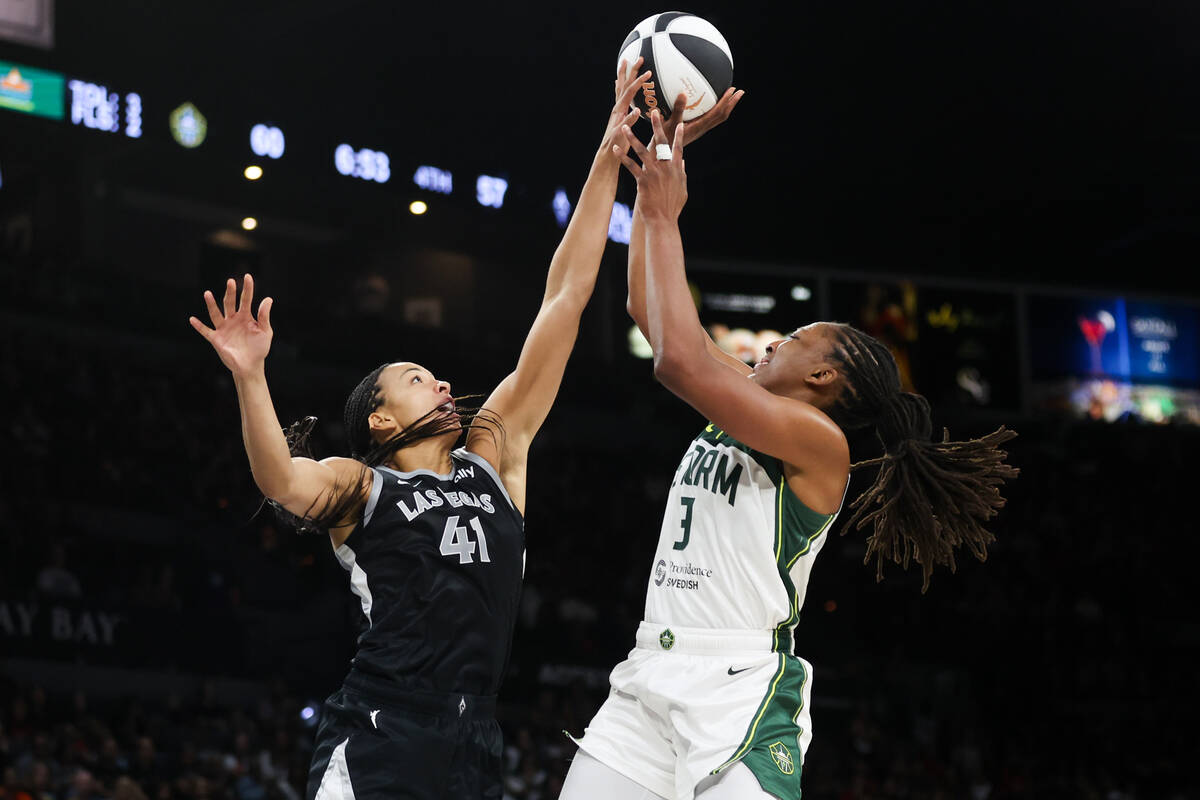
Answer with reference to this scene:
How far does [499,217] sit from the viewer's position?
50.6 ft

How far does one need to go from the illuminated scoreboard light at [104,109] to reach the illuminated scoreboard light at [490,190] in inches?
147

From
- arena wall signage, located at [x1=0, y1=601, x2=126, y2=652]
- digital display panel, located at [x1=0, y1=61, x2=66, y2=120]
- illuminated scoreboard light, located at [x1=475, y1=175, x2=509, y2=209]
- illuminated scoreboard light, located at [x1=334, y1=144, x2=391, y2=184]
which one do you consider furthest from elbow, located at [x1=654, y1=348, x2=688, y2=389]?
illuminated scoreboard light, located at [x1=475, y1=175, x2=509, y2=209]

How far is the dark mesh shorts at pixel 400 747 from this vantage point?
358 cm

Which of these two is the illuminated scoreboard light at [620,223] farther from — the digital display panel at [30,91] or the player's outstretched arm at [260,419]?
the player's outstretched arm at [260,419]

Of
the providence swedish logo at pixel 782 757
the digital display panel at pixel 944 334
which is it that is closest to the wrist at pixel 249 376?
the providence swedish logo at pixel 782 757

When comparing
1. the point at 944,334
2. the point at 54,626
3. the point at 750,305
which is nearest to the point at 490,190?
the point at 54,626

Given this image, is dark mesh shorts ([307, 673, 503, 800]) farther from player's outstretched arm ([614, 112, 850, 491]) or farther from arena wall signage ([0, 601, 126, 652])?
arena wall signage ([0, 601, 126, 652])

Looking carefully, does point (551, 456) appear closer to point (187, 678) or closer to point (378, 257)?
point (378, 257)

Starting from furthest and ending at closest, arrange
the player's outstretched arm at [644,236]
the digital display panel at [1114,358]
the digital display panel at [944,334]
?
1. the digital display panel at [1114,358]
2. the digital display panel at [944,334]
3. the player's outstretched arm at [644,236]

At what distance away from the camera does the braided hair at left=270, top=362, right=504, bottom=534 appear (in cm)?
377

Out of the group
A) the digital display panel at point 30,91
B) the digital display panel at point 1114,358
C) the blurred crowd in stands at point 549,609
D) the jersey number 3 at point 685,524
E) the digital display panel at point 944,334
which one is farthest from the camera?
the digital display panel at point 1114,358

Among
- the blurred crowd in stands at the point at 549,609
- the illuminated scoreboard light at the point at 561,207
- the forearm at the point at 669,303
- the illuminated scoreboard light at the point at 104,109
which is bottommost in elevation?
the blurred crowd in stands at the point at 549,609

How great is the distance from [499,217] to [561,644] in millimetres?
4786

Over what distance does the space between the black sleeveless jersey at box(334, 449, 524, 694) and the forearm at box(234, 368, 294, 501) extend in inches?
14.0
